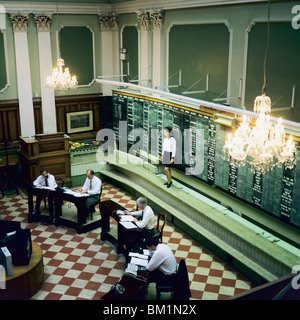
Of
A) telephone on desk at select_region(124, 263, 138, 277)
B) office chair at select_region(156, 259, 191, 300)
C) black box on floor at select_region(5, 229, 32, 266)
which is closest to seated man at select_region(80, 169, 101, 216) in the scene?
black box on floor at select_region(5, 229, 32, 266)

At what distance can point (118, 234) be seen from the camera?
334 inches

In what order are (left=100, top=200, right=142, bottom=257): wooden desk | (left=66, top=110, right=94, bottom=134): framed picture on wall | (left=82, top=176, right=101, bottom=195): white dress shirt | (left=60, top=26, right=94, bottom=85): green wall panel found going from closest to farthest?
(left=100, top=200, right=142, bottom=257): wooden desk, (left=82, top=176, right=101, bottom=195): white dress shirt, (left=60, top=26, right=94, bottom=85): green wall panel, (left=66, top=110, right=94, bottom=134): framed picture on wall

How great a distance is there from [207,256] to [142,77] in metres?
6.08

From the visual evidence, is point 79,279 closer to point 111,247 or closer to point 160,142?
point 111,247

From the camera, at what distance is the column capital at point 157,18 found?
1102 centimetres

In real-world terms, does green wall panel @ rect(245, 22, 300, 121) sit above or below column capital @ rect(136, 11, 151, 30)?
below

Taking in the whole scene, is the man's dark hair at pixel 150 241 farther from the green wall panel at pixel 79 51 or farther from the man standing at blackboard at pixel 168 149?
the green wall panel at pixel 79 51

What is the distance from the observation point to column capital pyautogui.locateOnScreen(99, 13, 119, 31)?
13.5 meters

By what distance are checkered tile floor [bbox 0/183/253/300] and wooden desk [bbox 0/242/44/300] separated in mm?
187

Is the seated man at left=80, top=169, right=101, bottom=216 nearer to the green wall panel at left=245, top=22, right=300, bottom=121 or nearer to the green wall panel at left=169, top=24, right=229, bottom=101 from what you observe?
the green wall panel at left=169, top=24, right=229, bottom=101

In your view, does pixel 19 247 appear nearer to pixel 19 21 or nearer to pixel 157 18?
pixel 157 18

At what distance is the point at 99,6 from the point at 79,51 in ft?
5.38

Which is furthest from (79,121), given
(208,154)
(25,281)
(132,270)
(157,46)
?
(132,270)

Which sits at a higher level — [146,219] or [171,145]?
[171,145]
